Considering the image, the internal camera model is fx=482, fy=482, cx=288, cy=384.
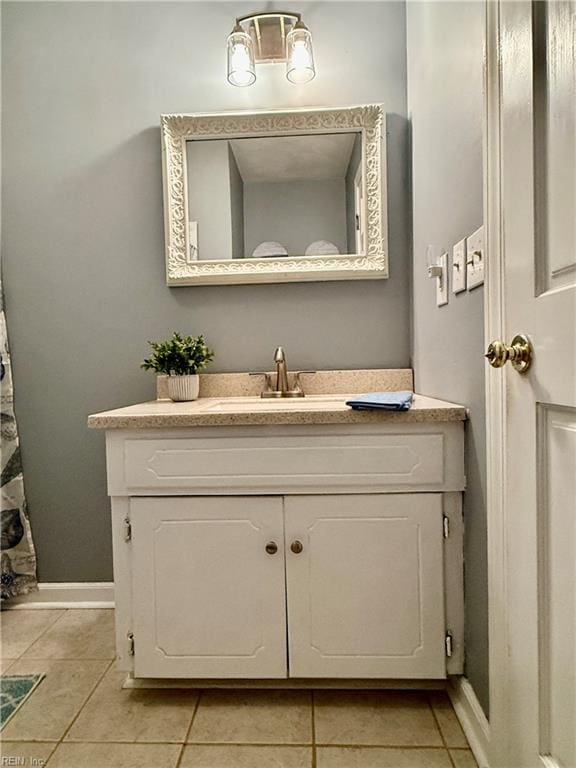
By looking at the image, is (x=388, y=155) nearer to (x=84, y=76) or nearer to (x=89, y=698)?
(x=84, y=76)

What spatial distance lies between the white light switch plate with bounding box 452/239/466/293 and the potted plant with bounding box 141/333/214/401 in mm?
904

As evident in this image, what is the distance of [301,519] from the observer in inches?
49.6

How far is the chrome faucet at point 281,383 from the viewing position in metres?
1.77

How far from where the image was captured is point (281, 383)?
1778 mm

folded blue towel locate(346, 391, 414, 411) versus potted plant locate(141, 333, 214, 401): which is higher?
potted plant locate(141, 333, 214, 401)

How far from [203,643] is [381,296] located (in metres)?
1.30

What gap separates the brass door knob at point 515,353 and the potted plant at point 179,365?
3.56ft

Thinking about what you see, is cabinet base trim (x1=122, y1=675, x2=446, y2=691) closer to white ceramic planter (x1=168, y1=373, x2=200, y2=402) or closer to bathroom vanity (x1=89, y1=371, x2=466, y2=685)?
bathroom vanity (x1=89, y1=371, x2=466, y2=685)

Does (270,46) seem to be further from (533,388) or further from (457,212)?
(533,388)

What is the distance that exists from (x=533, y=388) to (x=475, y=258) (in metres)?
0.40

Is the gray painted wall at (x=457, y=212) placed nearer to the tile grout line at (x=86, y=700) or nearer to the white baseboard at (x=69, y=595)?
the tile grout line at (x=86, y=700)

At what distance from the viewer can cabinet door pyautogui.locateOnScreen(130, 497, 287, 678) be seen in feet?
4.14

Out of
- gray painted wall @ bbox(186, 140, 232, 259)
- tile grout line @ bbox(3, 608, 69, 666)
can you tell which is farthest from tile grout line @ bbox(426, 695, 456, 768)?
gray painted wall @ bbox(186, 140, 232, 259)

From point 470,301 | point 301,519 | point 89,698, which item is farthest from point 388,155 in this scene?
point 89,698
